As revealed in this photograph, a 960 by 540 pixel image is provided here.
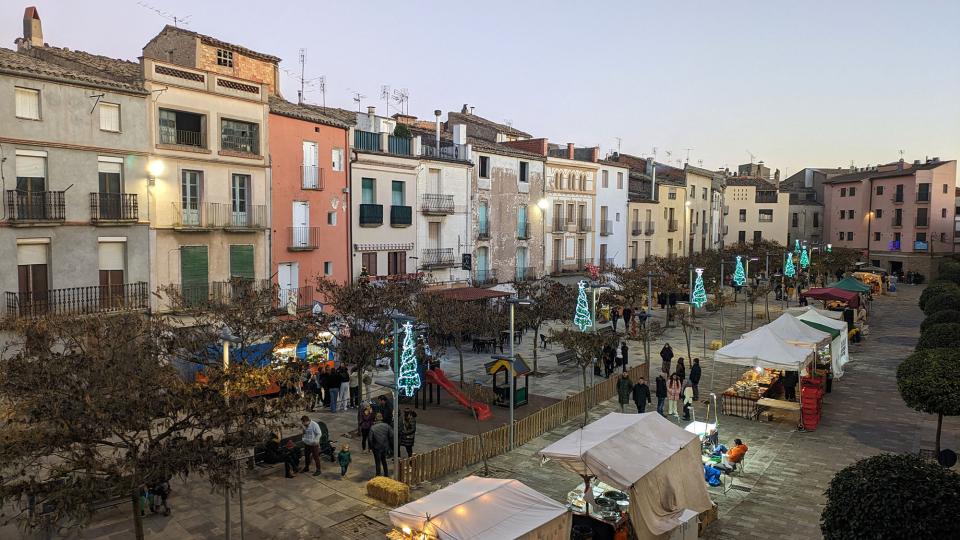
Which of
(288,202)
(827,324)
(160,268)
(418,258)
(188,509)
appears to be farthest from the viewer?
(418,258)

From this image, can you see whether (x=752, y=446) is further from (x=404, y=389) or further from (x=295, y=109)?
(x=295, y=109)

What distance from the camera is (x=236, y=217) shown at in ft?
92.7

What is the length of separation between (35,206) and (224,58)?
1272 centimetres

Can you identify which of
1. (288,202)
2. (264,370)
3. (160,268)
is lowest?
(264,370)

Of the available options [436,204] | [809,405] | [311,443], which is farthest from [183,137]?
[809,405]

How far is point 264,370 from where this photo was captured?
587 inches

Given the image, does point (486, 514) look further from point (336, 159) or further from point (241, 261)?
point (336, 159)

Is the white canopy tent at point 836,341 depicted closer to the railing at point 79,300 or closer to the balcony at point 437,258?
the balcony at point 437,258

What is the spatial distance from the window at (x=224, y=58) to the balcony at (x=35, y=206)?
37.7 ft

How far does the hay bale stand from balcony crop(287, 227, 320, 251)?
697 inches

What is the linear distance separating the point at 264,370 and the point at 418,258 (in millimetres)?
24041

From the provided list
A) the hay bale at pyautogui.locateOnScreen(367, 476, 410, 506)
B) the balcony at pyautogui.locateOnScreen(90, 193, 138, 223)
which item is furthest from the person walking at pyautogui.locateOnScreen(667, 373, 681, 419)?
the balcony at pyautogui.locateOnScreen(90, 193, 138, 223)

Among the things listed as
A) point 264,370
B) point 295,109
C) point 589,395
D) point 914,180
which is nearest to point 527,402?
point 589,395

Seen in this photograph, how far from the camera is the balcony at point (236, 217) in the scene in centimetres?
2716
